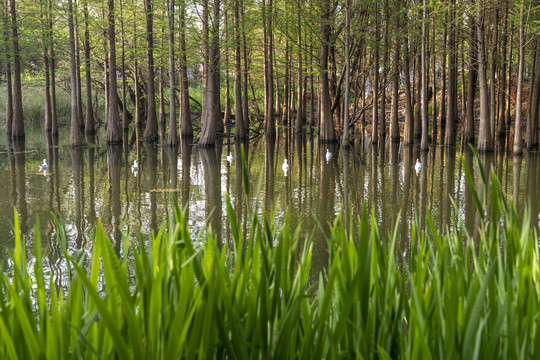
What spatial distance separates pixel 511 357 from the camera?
4.72 feet

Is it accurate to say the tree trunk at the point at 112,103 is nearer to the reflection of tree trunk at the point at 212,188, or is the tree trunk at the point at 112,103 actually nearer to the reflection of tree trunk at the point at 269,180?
the reflection of tree trunk at the point at 212,188

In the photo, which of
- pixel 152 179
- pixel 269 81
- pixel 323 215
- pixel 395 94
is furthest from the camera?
pixel 269 81

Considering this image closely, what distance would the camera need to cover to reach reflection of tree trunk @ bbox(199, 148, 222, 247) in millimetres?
7465

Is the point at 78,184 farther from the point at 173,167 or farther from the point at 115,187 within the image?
the point at 173,167

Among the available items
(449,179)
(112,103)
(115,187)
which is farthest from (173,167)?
(112,103)

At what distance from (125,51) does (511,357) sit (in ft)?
92.7

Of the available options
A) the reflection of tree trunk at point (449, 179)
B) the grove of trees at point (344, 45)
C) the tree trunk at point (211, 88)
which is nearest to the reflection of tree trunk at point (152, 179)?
the grove of trees at point (344, 45)

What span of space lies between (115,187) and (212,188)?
179 cm

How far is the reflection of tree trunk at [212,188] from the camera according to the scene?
7.46 meters

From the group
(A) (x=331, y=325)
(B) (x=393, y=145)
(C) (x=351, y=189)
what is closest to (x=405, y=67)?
(B) (x=393, y=145)

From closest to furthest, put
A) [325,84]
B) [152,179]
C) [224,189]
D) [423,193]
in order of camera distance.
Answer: [423,193] → [224,189] → [152,179] → [325,84]

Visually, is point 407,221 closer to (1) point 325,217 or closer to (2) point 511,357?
(1) point 325,217

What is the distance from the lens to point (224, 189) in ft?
35.4

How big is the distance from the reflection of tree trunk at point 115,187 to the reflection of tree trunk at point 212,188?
109 cm
